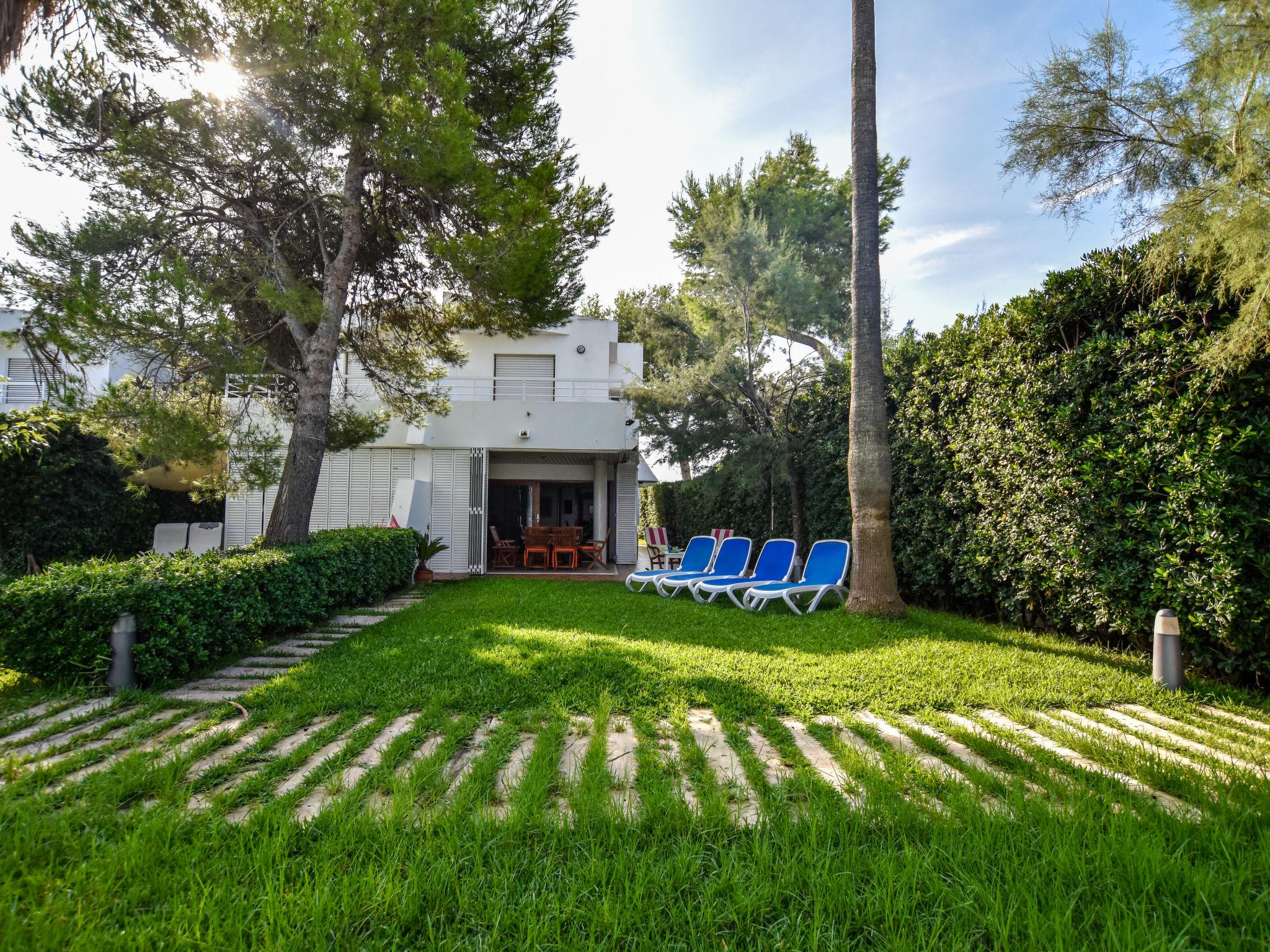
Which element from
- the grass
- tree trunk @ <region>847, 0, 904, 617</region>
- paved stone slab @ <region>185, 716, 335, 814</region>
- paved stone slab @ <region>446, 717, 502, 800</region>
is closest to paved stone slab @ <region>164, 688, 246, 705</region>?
the grass

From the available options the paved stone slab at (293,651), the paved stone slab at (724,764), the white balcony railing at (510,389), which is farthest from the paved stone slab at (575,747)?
the white balcony railing at (510,389)

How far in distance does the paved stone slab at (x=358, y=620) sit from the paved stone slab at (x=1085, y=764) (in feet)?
22.5

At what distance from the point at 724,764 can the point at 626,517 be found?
602 inches

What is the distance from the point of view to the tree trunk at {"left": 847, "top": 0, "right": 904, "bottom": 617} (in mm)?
7582

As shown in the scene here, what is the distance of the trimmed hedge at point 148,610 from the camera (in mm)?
4570

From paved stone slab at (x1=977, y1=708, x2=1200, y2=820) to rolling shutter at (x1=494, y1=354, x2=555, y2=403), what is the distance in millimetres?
15482

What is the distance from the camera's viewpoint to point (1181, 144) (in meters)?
4.85

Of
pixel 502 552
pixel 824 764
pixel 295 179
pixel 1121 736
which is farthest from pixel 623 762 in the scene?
pixel 502 552

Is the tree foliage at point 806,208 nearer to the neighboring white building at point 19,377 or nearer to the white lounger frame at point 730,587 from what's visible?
the white lounger frame at point 730,587

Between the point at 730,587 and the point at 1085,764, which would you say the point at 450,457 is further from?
the point at 1085,764

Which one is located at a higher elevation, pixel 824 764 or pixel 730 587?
pixel 730 587

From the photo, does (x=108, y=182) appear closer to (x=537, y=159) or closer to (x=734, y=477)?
(x=537, y=159)

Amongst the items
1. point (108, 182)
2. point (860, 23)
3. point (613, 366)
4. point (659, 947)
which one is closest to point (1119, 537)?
point (659, 947)

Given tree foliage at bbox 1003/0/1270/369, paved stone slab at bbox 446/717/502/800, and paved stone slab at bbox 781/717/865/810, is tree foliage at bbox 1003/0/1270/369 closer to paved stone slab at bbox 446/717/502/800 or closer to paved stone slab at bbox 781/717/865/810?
paved stone slab at bbox 781/717/865/810
